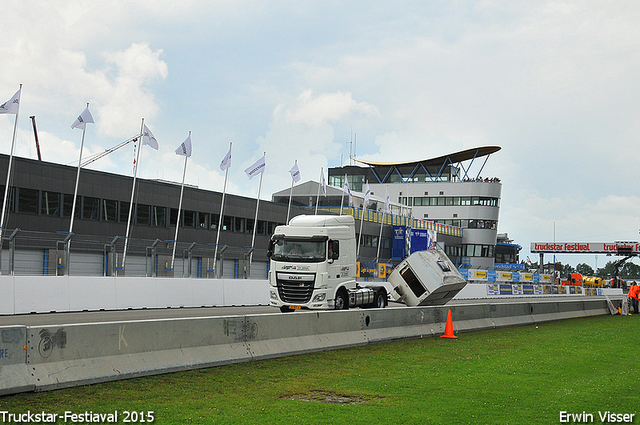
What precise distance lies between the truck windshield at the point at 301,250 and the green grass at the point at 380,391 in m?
8.78

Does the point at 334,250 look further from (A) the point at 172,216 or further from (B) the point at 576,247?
(B) the point at 576,247

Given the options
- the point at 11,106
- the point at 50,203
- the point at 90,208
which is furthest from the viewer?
the point at 90,208

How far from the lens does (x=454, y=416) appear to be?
7516 millimetres

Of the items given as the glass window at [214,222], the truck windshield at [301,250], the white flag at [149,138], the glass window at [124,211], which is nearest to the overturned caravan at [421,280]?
the truck windshield at [301,250]

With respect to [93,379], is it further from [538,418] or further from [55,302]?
[55,302]

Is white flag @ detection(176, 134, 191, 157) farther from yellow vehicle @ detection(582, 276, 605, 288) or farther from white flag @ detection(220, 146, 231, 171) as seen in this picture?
yellow vehicle @ detection(582, 276, 605, 288)

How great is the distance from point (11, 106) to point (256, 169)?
58.3 ft

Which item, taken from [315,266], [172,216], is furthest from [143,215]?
[315,266]

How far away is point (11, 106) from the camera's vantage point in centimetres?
2959

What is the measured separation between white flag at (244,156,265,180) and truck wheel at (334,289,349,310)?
73.1 feet

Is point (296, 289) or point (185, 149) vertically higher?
point (185, 149)

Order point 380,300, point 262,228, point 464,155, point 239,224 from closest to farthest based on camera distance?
point 380,300, point 239,224, point 262,228, point 464,155

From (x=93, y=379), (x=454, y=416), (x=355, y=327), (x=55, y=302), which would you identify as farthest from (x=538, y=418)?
(x=55, y=302)

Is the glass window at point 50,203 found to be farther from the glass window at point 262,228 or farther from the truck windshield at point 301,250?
the truck windshield at point 301,250
